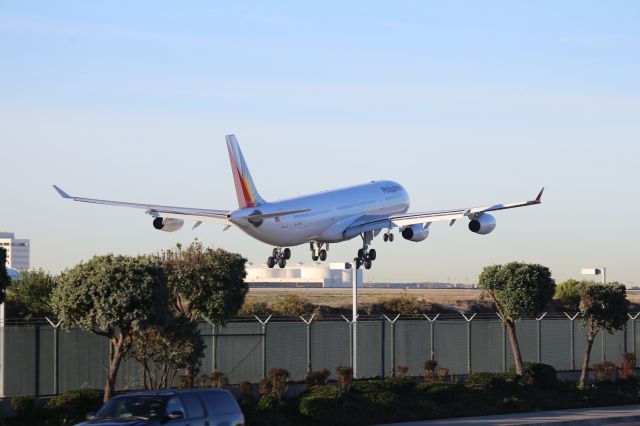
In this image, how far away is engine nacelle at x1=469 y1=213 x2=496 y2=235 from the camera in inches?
2132

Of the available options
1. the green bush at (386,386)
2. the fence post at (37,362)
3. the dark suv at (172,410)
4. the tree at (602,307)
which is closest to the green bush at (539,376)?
the tree at (602,307)

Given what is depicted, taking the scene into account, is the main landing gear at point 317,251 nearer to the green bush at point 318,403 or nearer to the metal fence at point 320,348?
the metal fence at point 320,348

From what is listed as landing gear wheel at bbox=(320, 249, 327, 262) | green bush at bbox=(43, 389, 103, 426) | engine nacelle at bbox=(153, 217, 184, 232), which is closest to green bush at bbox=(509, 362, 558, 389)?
green bush at bbox=(43, 389, 103, 426)

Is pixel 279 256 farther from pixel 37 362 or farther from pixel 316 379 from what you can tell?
pixel 37 362

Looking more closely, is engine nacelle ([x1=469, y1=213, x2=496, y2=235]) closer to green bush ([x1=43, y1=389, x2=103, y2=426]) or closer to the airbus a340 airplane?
the airbus a340 airplane

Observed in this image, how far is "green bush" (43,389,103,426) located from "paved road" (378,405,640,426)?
Result: 7.49m

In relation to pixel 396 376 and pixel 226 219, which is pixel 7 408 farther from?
pixel 226 219

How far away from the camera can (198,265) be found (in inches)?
1289

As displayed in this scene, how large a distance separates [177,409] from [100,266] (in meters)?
7.69

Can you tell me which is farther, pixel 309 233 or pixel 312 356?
pixel 309 233

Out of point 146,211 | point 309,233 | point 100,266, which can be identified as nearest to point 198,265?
point 100,266

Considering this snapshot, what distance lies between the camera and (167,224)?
52.0 metres

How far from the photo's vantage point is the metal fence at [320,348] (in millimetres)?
29828

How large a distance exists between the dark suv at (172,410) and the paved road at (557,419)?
1078cm
